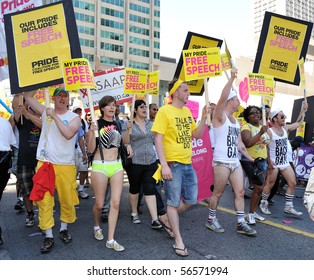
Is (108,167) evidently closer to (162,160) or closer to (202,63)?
(162,160)

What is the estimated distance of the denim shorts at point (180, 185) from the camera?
3.89 metres

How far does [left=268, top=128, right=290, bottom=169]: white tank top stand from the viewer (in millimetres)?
5773

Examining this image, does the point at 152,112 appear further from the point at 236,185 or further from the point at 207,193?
the point at 236,185

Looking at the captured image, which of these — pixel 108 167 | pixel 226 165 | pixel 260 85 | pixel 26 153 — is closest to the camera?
pixel 108 167

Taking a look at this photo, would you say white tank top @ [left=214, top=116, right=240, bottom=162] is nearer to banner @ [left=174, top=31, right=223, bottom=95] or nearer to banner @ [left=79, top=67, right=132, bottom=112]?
banner @ [left=174, top=31, right=223, bottom=95]

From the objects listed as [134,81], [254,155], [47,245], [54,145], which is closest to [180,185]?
[54,145]

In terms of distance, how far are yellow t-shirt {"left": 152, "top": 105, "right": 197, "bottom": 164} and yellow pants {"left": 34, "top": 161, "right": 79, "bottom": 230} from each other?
3.96 ft

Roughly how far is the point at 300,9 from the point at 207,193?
21194cm

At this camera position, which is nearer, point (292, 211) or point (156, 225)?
point (156, 225)

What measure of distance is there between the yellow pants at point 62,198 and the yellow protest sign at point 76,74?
39.1 inches

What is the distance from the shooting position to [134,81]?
6.54 m

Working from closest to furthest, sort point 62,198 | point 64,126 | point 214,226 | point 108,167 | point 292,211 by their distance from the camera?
point 64,126 → point 108,167 → point 62,198 → point 214,226 → point 292,211

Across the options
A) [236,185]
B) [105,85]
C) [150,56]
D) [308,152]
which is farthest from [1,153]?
[150,56]

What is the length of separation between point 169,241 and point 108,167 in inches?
48.0
